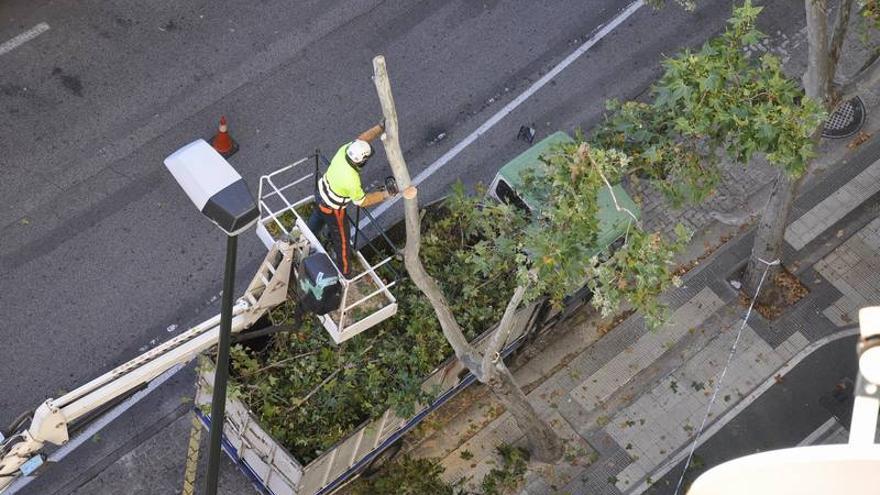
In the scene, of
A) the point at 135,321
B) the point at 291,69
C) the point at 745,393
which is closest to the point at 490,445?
the point at 745,393

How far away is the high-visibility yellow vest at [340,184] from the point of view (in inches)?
522

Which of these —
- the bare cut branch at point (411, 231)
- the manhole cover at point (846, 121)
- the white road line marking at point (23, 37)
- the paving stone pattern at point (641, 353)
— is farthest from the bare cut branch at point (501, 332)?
the white road line marking at point (23, 37)

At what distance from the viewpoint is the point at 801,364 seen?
691 inches

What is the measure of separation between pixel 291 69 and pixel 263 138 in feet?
4.64

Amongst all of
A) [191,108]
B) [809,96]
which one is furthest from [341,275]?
[191,108]

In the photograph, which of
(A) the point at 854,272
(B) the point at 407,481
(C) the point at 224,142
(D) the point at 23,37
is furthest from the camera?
(D) the point at 23,37

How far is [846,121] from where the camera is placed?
64.5 feet

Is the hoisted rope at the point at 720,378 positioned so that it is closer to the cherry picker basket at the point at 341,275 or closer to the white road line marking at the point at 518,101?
the white road line marking at the point at 518,101

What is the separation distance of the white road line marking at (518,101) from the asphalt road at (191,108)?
0.33 feet

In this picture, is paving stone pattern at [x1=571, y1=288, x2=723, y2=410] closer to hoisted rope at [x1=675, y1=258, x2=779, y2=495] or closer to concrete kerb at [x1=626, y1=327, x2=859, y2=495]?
hoisted rope at [x1=675, y1=258, x2=779, y2=495]

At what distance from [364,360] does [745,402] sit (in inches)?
227

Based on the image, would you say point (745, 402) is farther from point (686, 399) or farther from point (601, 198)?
point (601, 198)

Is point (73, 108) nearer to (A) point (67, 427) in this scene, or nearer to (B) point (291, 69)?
(B) point (291, 69)

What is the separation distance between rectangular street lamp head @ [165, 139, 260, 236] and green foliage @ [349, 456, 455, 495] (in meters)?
6.87
